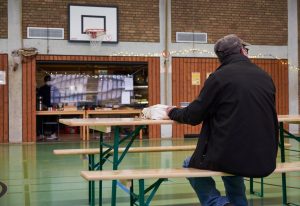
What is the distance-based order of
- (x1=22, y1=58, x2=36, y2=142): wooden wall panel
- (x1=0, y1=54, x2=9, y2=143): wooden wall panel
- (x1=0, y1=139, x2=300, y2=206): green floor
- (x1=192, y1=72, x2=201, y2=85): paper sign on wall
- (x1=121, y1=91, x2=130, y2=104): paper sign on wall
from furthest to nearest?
(x1=121, y1=91, x2=130, y2=104): paper sign on wall, (x1=192, y1=72, x2=201, y2=85): paper sign on wall, (x1=22, y1=58, x2=36, y2=142): wooden wall panel, (x1=0, y1=54, x2=9, y2=143): wooden wall panel, (x1=0, y1=139, x2=300, y2=206): green floor

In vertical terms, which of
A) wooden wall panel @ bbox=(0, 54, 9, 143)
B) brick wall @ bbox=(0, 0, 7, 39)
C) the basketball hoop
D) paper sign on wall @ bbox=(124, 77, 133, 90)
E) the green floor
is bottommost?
the green floor

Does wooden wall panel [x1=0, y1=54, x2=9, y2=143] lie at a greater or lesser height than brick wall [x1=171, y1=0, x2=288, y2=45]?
lesser

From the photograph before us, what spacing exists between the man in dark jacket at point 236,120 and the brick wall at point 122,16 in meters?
9.40

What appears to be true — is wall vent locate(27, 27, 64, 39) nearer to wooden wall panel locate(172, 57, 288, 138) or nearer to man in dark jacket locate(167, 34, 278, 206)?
wooden wall panel locate(172, 57, 288, 138)

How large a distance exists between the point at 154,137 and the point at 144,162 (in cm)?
473

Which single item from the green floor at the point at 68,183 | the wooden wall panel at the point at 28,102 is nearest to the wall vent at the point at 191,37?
the wooden wall panel at the point at 28,102

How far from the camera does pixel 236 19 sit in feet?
42.8

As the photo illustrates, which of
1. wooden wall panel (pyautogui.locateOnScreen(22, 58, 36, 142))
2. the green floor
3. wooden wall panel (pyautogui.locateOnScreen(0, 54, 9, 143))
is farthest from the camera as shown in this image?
wooden wall panel (pyautogui.locateOnScreen(22, 58, 36, 142))

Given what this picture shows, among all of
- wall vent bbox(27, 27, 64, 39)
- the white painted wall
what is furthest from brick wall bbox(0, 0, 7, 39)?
wall vent bbox(27, 27, 64, 39)

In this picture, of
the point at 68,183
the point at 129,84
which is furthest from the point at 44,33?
the point at 68,183

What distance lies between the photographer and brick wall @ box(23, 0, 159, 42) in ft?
38.1

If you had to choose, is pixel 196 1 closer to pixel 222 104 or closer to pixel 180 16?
pixel 180 16

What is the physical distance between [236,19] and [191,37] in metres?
1.52

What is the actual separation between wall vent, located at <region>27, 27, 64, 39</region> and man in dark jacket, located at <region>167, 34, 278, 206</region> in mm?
9321
